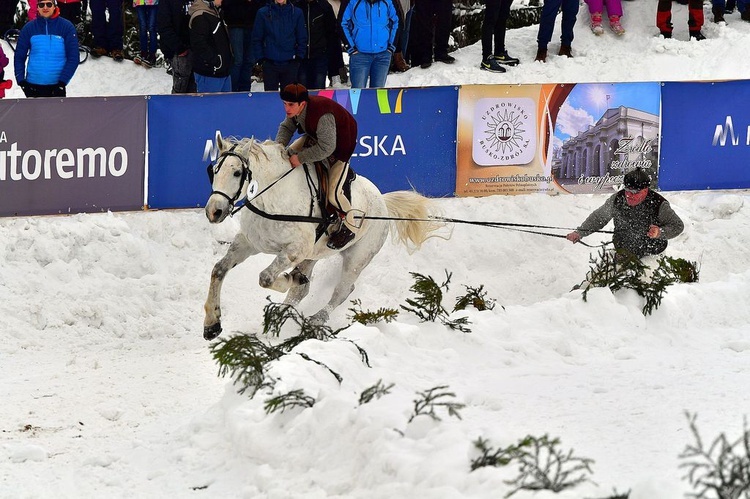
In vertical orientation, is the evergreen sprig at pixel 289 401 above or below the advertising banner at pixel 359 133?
below

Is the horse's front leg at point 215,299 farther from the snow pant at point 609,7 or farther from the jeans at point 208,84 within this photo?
the snow pant at point 609,7

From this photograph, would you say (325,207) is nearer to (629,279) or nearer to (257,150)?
(257,150)

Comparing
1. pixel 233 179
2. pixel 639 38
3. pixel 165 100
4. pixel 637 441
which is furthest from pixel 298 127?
pixel 639 38

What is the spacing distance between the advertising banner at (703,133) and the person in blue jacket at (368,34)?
3.74 m

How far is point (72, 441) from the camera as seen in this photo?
6934 mm

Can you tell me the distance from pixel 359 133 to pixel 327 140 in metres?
3.07

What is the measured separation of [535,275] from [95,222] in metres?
5.10

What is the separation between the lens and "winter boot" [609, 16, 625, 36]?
688 inches

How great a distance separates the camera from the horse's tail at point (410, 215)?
1115cm

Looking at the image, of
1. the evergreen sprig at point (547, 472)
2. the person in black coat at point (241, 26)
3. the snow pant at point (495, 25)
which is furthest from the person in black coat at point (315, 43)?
the evergreen sprig at point (547, 472)

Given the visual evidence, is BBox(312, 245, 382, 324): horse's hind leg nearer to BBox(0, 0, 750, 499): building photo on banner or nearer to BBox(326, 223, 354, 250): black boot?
BBox(0, 0, 750, 499): building photo on banner

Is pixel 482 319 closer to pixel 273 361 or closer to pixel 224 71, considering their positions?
pixel 273 361

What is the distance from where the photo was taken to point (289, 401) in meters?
6.05

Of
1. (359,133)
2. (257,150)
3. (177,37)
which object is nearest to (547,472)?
(257,150)
